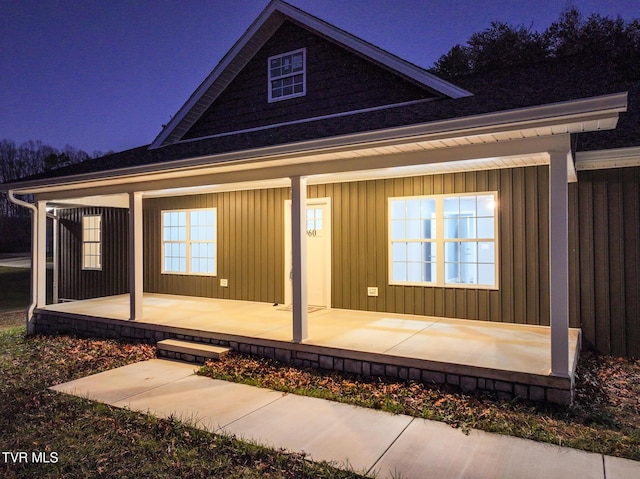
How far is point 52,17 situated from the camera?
141ft

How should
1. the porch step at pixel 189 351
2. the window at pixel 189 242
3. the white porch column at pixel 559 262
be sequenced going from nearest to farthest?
the white porch column at pixel 559 262
the porch step at pixel 189 351
the window at pixel 189 242

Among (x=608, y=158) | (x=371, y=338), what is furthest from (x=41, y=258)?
(x=608, y=158)

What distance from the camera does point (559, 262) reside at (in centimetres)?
438

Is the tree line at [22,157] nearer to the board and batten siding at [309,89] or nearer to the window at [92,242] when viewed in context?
the window at [92,242]

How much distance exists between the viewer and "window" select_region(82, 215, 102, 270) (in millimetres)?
11812

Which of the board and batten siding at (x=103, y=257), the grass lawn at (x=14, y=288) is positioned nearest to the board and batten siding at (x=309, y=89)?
the board and batten siding at (x=103, y=257)

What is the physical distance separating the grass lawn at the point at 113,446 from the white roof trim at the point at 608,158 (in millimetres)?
4881

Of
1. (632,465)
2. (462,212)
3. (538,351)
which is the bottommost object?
(632,465)

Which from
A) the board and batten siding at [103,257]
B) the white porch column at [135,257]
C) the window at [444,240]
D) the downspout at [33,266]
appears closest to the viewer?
the window at [444,240]

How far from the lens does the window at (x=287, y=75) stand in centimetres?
859

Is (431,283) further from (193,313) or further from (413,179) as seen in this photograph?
(193,313)

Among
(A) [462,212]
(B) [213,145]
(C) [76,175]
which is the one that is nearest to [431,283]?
(A) [462,212]

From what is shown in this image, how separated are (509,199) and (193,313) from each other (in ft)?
18.2

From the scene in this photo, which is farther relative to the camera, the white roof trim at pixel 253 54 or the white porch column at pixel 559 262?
the white roof trim at pixel 253 54
